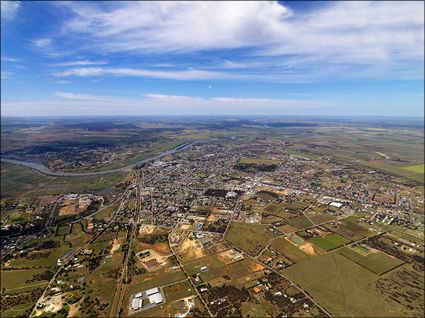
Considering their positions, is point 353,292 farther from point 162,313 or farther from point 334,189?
point 334,189

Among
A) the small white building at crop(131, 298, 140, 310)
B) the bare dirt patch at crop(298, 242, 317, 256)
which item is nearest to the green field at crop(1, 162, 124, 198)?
the small white building at crop(131, 298, 140, 310)

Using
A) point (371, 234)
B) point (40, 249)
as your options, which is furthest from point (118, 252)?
point (371, 234)

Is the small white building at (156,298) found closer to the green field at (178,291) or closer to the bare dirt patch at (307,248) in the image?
the green field at (178,291)

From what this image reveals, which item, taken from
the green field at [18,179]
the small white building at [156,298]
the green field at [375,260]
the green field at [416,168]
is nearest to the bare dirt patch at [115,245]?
the small white building at [156,298]

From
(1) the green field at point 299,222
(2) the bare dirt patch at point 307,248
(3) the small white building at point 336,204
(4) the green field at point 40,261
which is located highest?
(3) the small white building at point 336,204

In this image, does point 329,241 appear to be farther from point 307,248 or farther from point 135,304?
point 135,304

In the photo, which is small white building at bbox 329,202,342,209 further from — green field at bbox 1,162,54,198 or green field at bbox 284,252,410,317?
green field at bbox 1,162,54,198

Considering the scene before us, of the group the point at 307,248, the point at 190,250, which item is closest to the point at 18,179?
the point at 190,250
